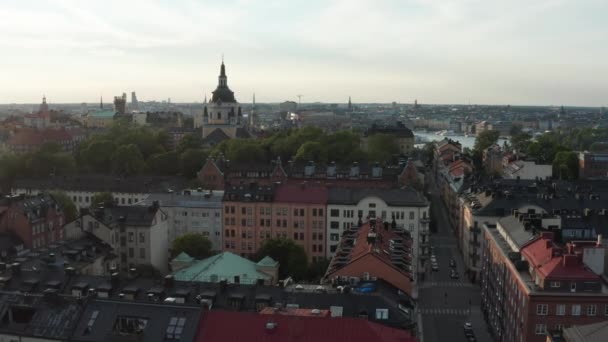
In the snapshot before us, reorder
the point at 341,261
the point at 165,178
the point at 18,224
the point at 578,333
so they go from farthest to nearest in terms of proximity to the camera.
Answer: the point at 165,178 → the point at 18,224 → the point at 341,261 → the point at 578,333

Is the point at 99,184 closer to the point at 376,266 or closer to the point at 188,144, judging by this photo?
the point at 188,144

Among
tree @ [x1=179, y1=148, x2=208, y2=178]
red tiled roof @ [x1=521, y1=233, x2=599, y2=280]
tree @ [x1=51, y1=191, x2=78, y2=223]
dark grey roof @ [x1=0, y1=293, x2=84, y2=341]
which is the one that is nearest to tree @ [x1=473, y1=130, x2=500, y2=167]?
tree @ [x1=179, y1=148, x2=208, y2=178]

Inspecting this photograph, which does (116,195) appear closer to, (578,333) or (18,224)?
(18,224)

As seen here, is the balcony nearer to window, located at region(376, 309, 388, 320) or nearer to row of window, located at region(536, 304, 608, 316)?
row of window, located at region(536, 304, 608, 316)

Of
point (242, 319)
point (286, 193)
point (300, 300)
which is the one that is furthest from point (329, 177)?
point (242, 319)

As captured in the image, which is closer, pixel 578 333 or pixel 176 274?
pixel 578 333

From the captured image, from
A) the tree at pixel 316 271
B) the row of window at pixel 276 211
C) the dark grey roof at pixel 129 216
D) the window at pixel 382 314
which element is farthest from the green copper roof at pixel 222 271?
the row of window at pixel 276 211
